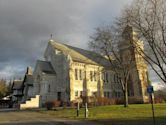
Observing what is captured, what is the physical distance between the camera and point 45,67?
55.2 m

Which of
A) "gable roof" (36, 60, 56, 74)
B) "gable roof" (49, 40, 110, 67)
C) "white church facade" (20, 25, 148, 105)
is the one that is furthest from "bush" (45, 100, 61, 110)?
"gable roof" (49, 40, 110, 67)

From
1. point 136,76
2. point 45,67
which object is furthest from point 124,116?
point 136,76

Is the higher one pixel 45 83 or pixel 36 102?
pixel 45 83

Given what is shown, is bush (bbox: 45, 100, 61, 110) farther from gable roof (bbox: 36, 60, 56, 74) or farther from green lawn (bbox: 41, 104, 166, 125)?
gable roof (bbox: 36, 60, 56, 74)

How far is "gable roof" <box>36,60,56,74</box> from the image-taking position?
53963 mm

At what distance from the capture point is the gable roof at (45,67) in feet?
177

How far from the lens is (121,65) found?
42.9 m

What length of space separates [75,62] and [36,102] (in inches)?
491

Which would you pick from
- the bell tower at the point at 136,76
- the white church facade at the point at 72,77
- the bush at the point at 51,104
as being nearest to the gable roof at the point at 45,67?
the white church facade at the point at 72,77

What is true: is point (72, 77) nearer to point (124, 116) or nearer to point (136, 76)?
point (136, 76)

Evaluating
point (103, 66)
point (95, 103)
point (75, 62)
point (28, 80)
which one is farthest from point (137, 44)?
point (28, 80)

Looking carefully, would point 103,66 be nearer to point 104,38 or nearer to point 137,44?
point 104,38

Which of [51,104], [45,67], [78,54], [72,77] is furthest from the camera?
[78,54]

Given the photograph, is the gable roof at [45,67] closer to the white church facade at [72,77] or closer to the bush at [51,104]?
the white church facade at [72,77]
